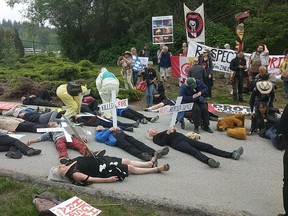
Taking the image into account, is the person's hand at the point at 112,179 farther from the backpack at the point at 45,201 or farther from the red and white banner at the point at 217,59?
the red and white banner at the point at 217,59

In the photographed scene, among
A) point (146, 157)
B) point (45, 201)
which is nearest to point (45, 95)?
point (146, 157)

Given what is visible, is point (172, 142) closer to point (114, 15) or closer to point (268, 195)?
point (268, 195)

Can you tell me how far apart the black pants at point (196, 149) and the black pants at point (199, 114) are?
1551mm

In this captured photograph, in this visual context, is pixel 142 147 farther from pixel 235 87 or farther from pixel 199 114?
pixel 235 87

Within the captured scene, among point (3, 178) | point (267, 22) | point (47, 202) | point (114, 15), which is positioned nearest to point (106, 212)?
point (47, 202)

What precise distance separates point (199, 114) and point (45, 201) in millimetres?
4985

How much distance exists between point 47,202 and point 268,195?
3161 millimetres

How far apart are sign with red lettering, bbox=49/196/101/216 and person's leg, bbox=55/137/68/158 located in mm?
2009

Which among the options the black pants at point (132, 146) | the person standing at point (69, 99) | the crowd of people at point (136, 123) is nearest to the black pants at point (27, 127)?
the crowd of people at point (136, 123)

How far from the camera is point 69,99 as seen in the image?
9602 millimetres

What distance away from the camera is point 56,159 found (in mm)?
7195

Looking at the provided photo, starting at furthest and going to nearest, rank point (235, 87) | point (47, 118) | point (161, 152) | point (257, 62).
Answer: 1. point (257, 62)
2. point (235, 87)
3. point (47, 118)
4. point (161, 152)

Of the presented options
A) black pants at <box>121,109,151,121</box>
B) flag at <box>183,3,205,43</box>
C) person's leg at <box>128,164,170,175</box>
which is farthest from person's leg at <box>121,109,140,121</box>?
flag at <box>183,3,205,43</box>

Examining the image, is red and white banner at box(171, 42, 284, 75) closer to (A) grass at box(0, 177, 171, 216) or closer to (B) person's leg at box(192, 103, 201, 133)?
(B) person's leg at box(192, 103, 201, 133)
